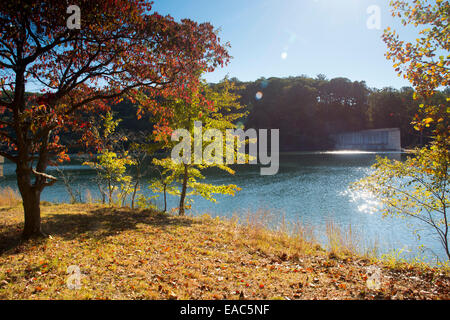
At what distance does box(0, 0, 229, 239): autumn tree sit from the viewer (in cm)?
524

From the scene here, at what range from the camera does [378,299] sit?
4.35 metres

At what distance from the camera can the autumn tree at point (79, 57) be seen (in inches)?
206

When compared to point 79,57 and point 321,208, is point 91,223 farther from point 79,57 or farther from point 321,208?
point 321,208

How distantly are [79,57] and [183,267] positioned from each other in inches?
220

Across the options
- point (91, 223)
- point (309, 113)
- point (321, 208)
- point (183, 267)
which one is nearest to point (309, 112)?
point (309, 113)

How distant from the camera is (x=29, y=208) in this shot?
6.18 metres

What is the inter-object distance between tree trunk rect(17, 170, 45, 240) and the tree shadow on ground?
0.29 metres

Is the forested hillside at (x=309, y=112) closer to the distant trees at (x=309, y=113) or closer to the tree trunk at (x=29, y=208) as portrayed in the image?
the distant trees at (x=309, y=113)

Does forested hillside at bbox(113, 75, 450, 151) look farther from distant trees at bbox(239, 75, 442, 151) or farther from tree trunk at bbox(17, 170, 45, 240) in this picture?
tree trunk at bbox(17, 170, 45, 240)

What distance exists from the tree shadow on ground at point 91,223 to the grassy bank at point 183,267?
1.2 inches

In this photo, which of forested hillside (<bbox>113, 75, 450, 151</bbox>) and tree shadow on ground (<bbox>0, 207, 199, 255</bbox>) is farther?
forested hillside (<bbox>113, 75, 450, 151</bbox>)

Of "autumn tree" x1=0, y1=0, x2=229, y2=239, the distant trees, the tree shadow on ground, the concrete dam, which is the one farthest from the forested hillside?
"autumn tree" x1=0, y1=0, x2=229, y2=239
